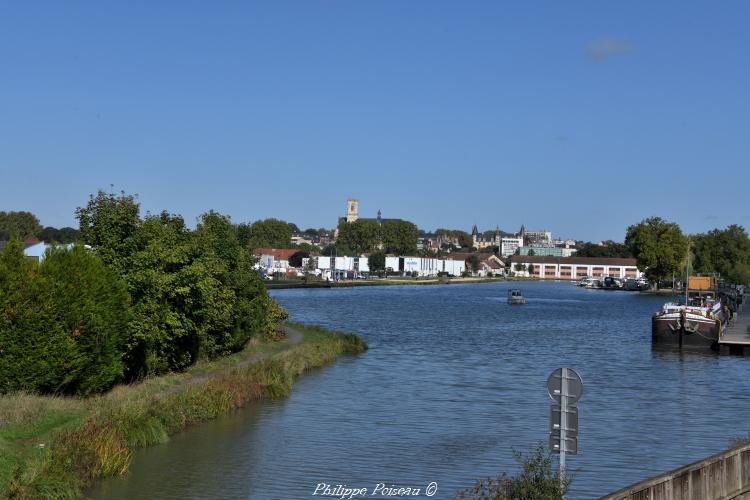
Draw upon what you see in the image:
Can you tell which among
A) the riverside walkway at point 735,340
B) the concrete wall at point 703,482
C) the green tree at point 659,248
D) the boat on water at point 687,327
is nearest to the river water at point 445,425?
the riverside walkway at point 735,340

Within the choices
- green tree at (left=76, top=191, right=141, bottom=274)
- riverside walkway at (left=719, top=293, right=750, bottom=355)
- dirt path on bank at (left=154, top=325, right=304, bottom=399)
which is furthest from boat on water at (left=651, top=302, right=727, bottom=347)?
green tree at (left=76, top=191, right=141, bottom=274)

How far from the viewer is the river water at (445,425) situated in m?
24.7

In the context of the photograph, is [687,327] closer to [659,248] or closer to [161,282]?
[161,282]

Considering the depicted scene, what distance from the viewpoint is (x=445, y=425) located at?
33094 millimetres

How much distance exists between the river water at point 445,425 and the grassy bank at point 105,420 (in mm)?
580

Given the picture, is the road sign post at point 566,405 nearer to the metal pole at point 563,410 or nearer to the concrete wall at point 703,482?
the metal pole at point 563,410

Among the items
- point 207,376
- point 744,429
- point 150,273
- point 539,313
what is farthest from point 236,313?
point 539,313

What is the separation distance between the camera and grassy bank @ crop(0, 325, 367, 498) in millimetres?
20062

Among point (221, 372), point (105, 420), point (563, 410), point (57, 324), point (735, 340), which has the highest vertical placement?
point (57, 324)

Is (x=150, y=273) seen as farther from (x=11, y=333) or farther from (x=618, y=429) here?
(x=618, y=429)

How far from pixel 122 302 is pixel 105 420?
711 centimetres

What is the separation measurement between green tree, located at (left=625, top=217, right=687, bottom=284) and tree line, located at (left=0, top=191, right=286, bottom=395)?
497ft

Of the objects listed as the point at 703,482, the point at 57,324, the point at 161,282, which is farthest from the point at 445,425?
the point at 703,482

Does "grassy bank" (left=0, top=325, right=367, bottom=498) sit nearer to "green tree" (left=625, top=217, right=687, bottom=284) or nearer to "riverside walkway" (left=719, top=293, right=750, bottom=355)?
"riverside walkway" (left=719, top=293, right=750, bottom=355)
